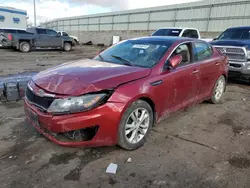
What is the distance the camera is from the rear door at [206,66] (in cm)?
447

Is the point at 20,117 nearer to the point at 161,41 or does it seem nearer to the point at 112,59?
the point at 112,59

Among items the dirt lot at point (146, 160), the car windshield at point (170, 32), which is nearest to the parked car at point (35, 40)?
the car windshield at point (170, 32)

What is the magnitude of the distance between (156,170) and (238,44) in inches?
247

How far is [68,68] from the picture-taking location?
11.4 feet

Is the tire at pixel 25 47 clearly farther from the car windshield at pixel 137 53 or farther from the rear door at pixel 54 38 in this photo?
the car windshield at pixel 137 53

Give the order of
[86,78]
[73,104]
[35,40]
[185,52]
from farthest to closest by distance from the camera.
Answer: [35,40]
[185,52]
[86,78]
[73,104]

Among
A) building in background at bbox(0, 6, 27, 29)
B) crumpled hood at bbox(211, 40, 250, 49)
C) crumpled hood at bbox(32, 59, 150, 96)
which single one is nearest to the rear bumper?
crumpled hood at bbox(211, 40, 250, 49)

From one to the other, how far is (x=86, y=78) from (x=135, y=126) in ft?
3.12

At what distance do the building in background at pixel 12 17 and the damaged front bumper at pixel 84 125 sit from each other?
23299 millimetres

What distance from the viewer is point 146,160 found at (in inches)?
118

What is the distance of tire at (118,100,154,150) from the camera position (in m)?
2.98

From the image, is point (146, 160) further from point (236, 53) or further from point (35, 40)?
point (35, 40)

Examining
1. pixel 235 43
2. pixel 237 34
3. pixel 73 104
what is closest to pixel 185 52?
pixel 73 104

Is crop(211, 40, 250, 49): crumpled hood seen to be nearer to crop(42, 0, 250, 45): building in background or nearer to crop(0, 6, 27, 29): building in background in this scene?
crop(42, 0, 250, 45): building in background
